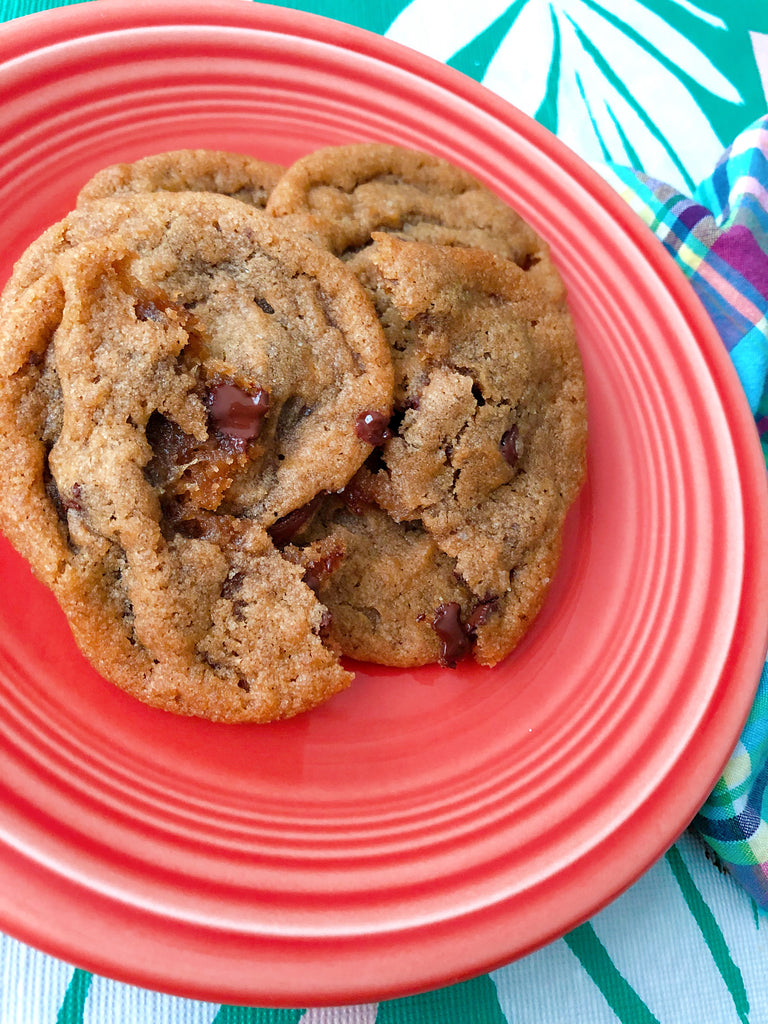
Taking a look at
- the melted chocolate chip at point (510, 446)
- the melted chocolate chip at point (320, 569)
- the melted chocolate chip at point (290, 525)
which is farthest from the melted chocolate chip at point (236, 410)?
the melted chocolate chip at point (510, 446)

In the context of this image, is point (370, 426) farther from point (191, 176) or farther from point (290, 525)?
point (191, 176)

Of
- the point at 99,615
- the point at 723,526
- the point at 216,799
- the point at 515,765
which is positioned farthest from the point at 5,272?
the point at 723,526

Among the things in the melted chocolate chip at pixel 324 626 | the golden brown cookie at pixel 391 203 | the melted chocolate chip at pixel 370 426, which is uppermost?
the golden brown cookie at pixel 391 203

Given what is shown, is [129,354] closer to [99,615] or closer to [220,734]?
[99,615]

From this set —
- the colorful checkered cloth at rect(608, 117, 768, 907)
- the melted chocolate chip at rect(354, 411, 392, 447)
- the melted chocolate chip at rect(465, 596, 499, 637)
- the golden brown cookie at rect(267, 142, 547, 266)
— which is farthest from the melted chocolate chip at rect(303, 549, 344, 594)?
the colorful checkered cloth at rect(608, 117, 768, 907)

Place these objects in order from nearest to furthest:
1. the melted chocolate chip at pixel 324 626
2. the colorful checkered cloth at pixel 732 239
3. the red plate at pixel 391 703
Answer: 1. the red plate at pixel 391 703
2. the melted chocolate chip at pixel 324 626
3. the colorful checkered cloth at pixel 732 239

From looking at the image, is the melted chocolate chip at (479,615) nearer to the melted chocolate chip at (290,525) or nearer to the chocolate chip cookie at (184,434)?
the chocolate chip cookie at (184,434)
